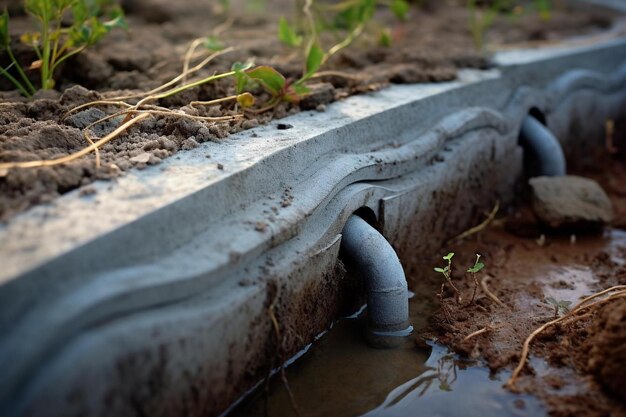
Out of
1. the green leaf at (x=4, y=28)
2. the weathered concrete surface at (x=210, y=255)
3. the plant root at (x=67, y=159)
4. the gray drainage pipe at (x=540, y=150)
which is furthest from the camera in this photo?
the gray drainage pipe at (x=540, y=150)

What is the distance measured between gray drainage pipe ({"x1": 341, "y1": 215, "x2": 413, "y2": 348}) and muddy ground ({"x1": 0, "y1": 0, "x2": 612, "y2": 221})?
0.55 metres

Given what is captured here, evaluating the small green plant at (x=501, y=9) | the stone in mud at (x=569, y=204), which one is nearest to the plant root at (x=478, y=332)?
the stone in mud at (x=569, y=204)

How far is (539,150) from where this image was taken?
3.27 m

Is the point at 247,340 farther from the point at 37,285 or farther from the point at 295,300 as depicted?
the point at 37,285

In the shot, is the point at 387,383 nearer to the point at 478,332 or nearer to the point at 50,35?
the point at 478,332

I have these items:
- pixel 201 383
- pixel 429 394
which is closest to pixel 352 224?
pixel 429 394

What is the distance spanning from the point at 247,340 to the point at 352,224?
2.01 feet

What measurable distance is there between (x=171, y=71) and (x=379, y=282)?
1.37 metres

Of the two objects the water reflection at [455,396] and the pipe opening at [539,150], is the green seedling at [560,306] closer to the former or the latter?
the water reflection at [455,396]

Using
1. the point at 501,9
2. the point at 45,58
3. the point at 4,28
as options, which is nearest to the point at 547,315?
the point at 45,58

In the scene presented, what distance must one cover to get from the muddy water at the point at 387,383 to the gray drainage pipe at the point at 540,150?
112cm

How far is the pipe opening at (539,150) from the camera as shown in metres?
3.24

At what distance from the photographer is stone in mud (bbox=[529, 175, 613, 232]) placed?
281 cm

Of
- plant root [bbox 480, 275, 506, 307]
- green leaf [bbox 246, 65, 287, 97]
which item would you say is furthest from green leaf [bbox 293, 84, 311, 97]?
plant root [bbox 480, 275, 506, 307]
